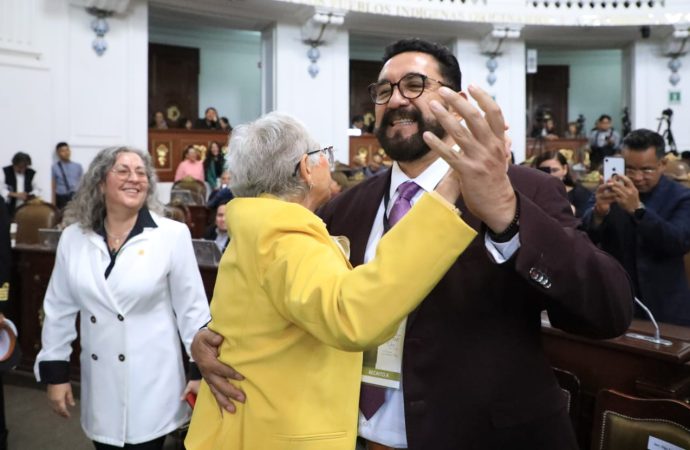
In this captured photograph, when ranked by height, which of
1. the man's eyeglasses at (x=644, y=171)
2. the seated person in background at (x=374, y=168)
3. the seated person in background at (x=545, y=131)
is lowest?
the man's eyeglasses at (x=644, y=171)

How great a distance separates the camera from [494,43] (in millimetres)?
13117

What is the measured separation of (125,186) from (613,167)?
2123mm

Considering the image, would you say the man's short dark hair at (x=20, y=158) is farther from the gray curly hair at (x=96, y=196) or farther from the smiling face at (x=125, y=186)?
the smiling face at (x=125, y=186)

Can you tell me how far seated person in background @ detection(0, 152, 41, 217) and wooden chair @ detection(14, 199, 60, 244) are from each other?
321 centimetres

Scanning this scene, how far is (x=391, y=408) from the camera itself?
4.71 feet

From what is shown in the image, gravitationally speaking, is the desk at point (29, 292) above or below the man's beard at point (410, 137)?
below

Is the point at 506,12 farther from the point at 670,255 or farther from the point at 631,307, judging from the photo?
the point at 631,307

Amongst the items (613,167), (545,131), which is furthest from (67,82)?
(545,131)

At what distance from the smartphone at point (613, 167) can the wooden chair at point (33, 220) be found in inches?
196

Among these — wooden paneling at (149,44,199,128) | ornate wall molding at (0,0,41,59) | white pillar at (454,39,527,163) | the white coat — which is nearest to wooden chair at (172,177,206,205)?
ornate wall molding at (0,0,41,59)

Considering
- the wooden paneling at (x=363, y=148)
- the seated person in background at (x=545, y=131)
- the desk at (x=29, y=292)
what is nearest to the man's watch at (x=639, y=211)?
the desk at (x=29, y=292)

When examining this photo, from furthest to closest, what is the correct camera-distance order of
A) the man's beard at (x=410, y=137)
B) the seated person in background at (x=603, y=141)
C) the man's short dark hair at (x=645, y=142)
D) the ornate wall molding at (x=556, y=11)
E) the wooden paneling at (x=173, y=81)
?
the wooden paneling at (x=173, y=81)
the ornate wall molding at (x=556, y=11)
the seated person in background at (x=603, y=141)
the man's short dark hair at (x=645, y=142)
the man's beard at (x=410, y=137)

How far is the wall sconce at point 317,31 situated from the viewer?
11.4 metres

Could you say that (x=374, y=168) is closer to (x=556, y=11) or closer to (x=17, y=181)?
(x=17, y=181)
